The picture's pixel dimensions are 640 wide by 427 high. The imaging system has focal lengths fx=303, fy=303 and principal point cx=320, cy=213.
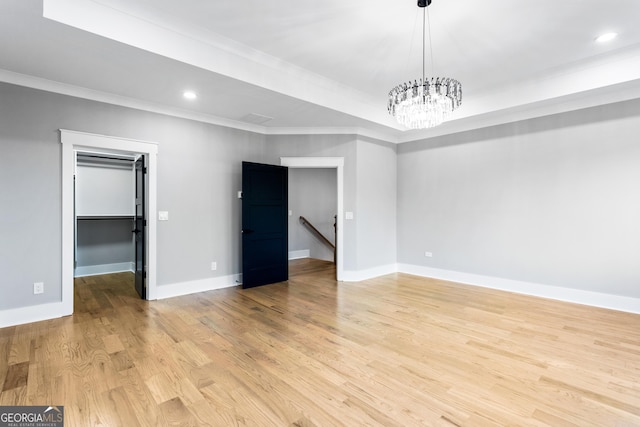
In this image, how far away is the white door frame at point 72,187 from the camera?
3754 mm

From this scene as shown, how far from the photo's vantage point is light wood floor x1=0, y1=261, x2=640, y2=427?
2012 millimetres

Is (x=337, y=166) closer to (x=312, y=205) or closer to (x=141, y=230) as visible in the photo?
(x=312, y=205)

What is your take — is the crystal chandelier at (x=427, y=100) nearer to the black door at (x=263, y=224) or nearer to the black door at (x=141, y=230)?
the black door at (x=263, y=224)

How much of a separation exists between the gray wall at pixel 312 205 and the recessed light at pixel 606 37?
18.0 feet

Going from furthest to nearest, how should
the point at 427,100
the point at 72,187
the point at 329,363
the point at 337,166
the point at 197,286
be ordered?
1. the point at 337,166
2. the point at 197,286
3. the point at 72,187
4. the point at 427,100
5. the point at 329,363

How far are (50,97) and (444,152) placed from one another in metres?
6.01

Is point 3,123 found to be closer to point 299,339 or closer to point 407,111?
point 299,339

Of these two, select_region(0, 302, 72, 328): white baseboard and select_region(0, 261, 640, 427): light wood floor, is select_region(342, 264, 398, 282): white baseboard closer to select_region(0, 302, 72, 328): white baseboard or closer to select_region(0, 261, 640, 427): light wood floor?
select_region(0, 261, 640, 427): light wood floor

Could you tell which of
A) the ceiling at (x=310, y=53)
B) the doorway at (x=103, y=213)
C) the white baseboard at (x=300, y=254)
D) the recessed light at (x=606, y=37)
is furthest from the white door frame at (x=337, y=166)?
the recessed light at (x=606, y=37)

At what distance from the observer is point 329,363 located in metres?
2.63

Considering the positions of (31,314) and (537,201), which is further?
(537,201)

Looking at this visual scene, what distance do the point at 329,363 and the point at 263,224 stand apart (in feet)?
10.2

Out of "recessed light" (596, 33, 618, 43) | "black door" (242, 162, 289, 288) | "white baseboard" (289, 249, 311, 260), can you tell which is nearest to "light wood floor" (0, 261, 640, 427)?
"black door" (242, 162, 289, 288)

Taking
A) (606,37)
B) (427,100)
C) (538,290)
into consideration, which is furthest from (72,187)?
(538,290)
